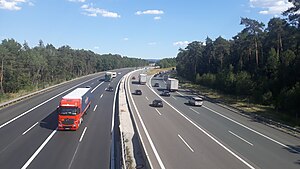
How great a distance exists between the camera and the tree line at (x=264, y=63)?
48844 millimetres

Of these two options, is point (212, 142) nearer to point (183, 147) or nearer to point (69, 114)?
point (183, 147)

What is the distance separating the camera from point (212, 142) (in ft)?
89.5

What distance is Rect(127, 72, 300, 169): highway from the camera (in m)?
21.4

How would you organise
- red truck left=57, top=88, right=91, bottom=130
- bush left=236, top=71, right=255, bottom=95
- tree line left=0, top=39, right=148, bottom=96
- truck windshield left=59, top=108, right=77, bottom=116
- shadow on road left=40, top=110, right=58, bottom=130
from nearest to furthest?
red truck left=57, top=88, right=91, bottom=130 → truck windshield left=59, top=108, right=77, bottom=116 → shadow on road left=40, top=110, right=58, bottom=130 → bush left=236, top=71, right=255, bottom=95 → tree line left=0, top=39, right=148, bottom=96

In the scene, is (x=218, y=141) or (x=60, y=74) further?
(x=60, y=74)

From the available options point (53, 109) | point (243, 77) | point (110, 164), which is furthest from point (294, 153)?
point (243, 77)

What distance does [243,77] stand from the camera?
65.6 meters

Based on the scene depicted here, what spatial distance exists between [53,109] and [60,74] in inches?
4058

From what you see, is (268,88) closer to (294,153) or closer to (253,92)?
(253,92)

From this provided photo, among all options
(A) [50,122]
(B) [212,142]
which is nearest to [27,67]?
(A) [50,122]

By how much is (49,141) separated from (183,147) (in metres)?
10.4

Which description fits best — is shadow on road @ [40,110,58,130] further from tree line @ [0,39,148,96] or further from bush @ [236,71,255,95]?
tree line @ [0,39,148,96]

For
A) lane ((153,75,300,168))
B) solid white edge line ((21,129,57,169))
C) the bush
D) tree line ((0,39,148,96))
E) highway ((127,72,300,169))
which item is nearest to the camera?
solid white edge line ((21,129,57,169))

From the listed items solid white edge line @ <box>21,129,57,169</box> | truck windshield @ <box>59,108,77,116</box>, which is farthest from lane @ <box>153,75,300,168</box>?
solid white edge line @ <box>21,129,57,169</box>
